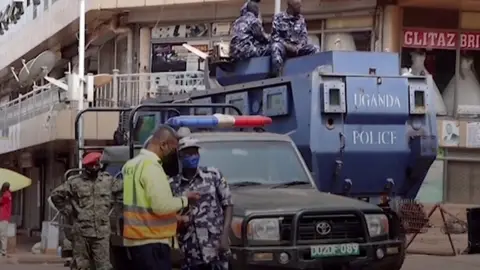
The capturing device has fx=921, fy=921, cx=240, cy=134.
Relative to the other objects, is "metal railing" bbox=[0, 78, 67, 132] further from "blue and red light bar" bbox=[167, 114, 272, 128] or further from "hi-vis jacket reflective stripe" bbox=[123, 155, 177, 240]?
"hi-vis jacket reflective stripe" bbox=[123, 155, 177, 240]

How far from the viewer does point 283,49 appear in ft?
40.1

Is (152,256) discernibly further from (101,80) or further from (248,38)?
(101,80)

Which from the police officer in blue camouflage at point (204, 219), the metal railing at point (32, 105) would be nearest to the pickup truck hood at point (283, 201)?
the police officer in blue camouflage at point (204, 219)

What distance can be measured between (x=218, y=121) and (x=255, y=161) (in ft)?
2.16

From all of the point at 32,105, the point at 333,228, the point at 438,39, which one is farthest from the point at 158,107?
the point at 32,105

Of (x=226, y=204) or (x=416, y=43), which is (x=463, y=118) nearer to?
(x=416, y=43)

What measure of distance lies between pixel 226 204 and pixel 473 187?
1495 centimetres

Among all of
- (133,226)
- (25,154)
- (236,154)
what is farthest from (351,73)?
(25,154)

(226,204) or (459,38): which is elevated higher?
(459,38)

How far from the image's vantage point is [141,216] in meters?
6.98

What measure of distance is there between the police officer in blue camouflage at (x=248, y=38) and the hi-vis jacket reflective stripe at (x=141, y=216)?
5801 mm

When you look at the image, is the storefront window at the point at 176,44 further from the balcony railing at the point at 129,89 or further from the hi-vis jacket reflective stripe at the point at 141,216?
the hi-vis jacket reflective stripe at the point at 141,216

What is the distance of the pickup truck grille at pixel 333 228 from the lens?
8.57m

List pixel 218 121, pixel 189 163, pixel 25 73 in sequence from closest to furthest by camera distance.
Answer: pixel 189 163
pixel 218 121
pixel 25 73
